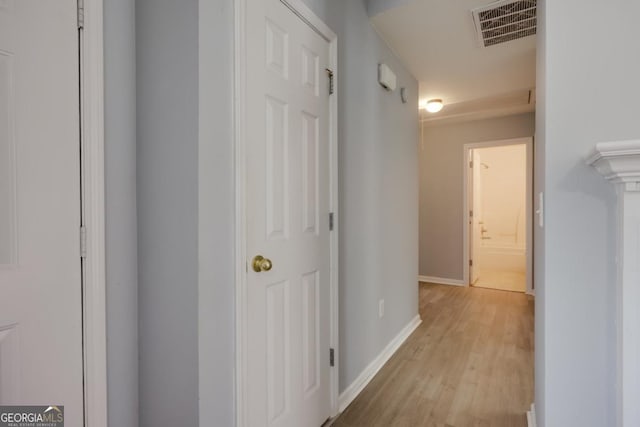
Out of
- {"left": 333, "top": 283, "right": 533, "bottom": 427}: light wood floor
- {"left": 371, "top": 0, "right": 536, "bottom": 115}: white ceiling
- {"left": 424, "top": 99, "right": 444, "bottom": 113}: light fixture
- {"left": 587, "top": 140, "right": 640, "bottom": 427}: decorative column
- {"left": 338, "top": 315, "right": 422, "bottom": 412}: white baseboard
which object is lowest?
{"left": 333, "top": 283, "right": 533, "bottom": 427}: light wood floor

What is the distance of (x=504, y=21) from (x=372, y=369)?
2622mm

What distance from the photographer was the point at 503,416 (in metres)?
1.78

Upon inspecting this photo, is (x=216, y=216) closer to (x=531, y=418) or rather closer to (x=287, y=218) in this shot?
(x=287, y=218)

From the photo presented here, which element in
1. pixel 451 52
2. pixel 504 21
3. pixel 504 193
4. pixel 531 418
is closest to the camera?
pixel 531 418

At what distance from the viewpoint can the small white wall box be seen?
2350 mm

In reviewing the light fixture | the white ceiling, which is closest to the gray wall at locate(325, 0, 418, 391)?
the white ceiling

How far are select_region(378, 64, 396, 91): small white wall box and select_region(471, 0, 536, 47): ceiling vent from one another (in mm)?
640

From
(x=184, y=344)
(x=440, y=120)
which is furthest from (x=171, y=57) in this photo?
(x=440, y=120)

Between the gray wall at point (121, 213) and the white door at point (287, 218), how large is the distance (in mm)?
437

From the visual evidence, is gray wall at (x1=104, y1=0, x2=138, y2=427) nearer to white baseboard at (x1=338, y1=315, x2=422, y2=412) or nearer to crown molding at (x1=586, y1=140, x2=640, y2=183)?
white baseboard at (x1=338, y1=315, x2=422, y2=412)

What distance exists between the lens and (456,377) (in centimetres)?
220

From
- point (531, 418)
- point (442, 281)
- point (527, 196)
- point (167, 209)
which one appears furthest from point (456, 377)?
point (527, 196)

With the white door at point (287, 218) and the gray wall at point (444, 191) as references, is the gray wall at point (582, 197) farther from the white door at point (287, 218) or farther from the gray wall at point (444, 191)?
the gray wall at point (444, 191)

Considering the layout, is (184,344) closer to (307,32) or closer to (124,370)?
(124,370)
